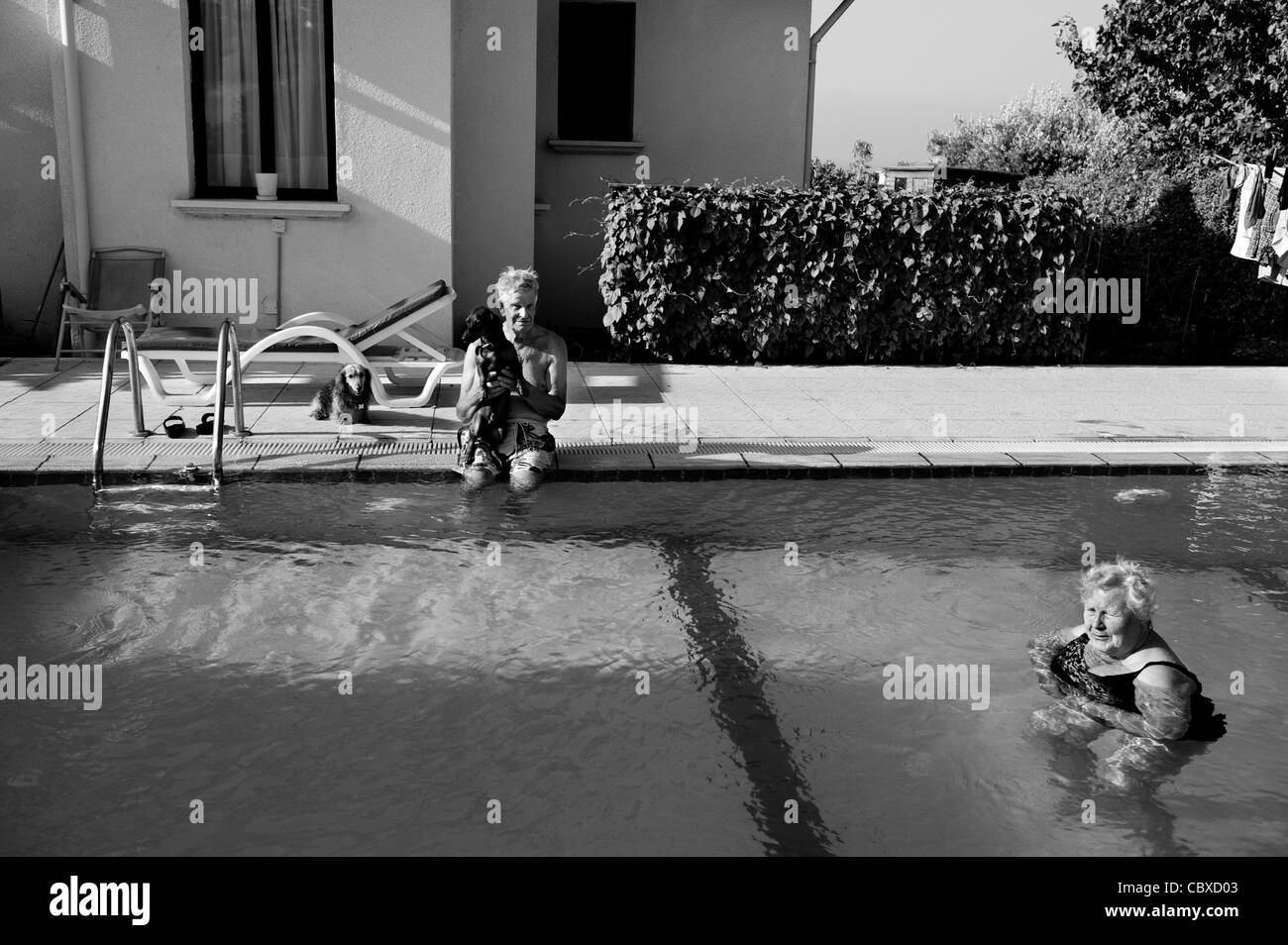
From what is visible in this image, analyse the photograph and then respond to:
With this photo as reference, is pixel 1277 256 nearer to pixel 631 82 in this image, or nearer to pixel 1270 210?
pixel 1270 210

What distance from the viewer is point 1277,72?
12.1 metres

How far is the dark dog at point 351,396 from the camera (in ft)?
28.6

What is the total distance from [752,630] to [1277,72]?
371 inches

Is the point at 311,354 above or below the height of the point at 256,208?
below

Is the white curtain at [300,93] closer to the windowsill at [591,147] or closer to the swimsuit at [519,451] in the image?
the windowsill at [591,147]

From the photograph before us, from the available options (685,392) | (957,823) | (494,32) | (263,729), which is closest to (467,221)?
(494,32)

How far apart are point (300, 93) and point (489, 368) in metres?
5.36

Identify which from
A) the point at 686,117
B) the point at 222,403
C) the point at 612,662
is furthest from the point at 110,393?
the point at 686,117

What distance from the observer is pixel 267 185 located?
11477 mm

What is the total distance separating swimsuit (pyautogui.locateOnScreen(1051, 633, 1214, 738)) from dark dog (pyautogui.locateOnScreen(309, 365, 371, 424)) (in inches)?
206

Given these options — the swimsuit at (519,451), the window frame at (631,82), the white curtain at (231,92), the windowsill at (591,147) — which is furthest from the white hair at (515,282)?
the window frame at (631,82)

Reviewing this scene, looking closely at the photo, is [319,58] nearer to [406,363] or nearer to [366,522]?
[406,363]

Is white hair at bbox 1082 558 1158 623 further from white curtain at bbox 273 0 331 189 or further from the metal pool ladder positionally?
white curtain at bbox 273 0 331 189

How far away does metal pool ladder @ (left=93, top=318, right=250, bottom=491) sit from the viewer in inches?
295
